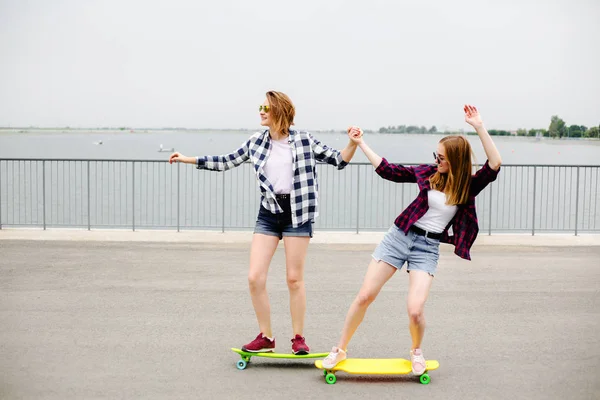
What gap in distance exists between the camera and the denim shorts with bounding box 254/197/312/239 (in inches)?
247

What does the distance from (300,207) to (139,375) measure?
1649 millimetres

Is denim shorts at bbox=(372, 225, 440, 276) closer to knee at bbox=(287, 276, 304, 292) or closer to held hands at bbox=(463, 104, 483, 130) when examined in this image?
knee at bbox=(287, 276, 304, 292)

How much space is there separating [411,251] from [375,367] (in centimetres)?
87

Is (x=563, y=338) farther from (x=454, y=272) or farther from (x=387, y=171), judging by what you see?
(x=454, y=272)

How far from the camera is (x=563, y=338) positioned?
7250mm

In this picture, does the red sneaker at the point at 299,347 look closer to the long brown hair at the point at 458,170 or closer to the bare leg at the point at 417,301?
the bare leg at the point at 417,301

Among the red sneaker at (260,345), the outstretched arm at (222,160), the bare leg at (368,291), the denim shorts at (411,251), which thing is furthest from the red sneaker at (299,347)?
the outstretched arm at (222,160)

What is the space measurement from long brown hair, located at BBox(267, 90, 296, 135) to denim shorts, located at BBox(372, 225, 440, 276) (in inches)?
45.2

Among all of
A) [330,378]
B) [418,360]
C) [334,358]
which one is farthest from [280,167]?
[418,360]

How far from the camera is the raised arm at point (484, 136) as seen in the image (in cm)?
566

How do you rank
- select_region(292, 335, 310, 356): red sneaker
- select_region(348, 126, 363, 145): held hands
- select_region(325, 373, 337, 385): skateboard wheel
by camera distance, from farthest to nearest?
1. select_region(292, 335, 310, 356): red sneaker
2. select_region(348, 126, 363, 145): held hands
3. select_region(325, 373, 337, 385): skateboard wheel

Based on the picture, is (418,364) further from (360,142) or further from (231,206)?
(231,206)

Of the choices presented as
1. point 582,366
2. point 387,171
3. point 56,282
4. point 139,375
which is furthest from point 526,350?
point 56,282

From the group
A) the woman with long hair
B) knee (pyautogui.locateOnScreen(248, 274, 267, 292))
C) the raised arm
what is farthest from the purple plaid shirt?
knee (pyautogui.locateOnScreen(248, 274, 267, 292))
